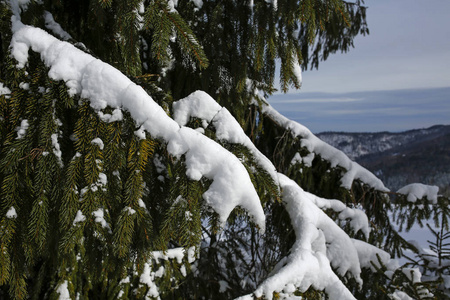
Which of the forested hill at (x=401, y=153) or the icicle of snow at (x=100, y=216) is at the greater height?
the icicle of snow at (x=100, y=216)

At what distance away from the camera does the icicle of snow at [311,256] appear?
119 cm

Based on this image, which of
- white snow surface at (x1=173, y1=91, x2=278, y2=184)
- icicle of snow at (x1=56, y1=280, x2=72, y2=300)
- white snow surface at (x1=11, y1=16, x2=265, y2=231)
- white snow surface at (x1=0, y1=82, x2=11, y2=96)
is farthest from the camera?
icicle of snow at (x1=56, y1=280, x2=72, y2=300)

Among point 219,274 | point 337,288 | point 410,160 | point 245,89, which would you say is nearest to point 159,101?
point 337,288

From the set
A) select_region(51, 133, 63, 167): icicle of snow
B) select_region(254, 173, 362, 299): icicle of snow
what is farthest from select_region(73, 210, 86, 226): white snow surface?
select_region(254, 173, 362, 299): icicle of snow

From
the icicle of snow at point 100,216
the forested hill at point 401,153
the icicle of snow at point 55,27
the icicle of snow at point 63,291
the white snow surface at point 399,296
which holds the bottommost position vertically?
the forested hill at point 401,153

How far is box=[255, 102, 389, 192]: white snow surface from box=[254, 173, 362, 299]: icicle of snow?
114cm

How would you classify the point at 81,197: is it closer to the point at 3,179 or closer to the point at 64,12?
the point at 3,179

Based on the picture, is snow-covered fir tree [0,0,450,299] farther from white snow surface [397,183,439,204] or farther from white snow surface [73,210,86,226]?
white snow surface [397,183,439,204]

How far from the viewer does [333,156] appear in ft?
9.35

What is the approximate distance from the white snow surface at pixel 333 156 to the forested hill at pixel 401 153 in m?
71.8

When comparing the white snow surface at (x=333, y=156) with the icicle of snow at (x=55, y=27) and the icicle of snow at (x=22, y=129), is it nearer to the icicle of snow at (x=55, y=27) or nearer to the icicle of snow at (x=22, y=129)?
the icicle of snow at (x=55, y=27)

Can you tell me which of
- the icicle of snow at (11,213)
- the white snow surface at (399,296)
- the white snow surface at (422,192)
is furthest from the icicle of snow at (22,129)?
the white snow surface at (422,192)

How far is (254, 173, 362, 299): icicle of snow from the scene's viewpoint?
1.19 meters

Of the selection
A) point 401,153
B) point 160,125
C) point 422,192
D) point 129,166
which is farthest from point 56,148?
point 401,153
